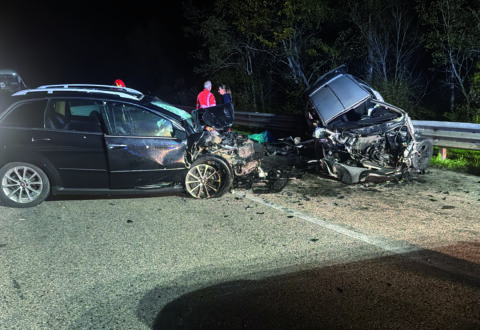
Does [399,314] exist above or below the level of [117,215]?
below

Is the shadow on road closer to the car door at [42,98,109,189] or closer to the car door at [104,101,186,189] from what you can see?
the car door at [104,101,186,189]

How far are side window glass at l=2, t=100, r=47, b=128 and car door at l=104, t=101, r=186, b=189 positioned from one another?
945 millimetres

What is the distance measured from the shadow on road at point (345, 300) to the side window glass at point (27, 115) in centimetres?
355

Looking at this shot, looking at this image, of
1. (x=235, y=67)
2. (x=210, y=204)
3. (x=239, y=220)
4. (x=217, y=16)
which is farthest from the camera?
(x=235, y=67)

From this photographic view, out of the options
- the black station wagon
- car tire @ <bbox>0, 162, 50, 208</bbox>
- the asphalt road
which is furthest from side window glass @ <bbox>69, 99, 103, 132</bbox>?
the asphalt road

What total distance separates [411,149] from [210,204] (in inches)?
142

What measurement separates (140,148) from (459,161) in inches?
253

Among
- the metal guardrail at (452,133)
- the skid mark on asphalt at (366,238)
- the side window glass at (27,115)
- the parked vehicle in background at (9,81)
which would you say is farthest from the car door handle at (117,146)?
the parked vehicle in background at (9,81)

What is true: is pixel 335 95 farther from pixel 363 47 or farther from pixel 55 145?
pixel 363 47

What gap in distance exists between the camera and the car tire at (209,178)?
19.5 ft

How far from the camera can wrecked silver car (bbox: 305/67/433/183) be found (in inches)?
259

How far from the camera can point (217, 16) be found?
1616cm

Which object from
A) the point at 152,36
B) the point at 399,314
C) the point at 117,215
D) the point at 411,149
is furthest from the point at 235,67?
the point at 152,36

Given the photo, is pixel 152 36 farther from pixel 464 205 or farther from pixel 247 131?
pixel 464 205
